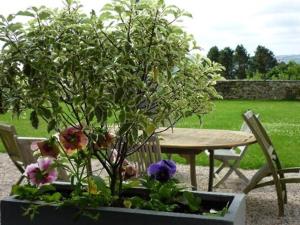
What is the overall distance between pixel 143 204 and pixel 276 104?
56.4ft

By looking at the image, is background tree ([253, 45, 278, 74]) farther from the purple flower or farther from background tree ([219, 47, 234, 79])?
the purple flower

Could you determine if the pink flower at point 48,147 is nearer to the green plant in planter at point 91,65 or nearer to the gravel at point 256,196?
the green plant in planter at point 91,65

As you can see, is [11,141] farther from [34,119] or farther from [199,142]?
[34,119]

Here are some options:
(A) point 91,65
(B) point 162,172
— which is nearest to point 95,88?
(A) point 91,65

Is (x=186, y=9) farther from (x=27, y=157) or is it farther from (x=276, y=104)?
(x=276, y=104)

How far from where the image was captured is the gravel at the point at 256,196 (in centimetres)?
493

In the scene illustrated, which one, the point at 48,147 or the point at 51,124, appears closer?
the point at 51,124

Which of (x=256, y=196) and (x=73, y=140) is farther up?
(x=73, y=140)

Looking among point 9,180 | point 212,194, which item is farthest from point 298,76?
point 212,194

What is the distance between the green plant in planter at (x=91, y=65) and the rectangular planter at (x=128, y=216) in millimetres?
215

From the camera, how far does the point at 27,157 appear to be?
4.86 m

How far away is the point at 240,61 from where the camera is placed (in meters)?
26.8

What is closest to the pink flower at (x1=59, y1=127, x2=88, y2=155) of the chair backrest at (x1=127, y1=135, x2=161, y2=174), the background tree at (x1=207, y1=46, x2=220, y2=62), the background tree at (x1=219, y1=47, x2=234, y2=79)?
the chair backrest at (x1=127, y1=135, x2=161, y2=174)

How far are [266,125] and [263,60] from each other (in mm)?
14442
